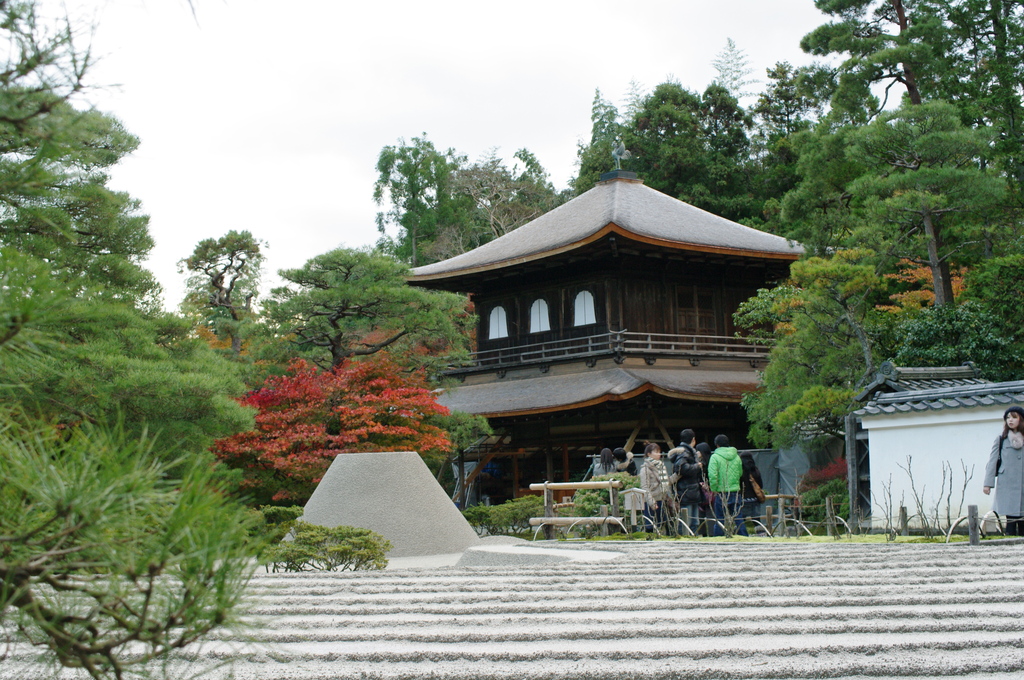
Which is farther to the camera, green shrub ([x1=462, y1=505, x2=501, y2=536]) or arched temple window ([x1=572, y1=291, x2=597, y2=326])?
arched temple window ([x1=572, y1=291, x2=597, y2=326])

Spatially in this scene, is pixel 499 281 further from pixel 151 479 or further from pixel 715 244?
pixel 151 479

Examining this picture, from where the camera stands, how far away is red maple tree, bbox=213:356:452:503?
52.5 feet

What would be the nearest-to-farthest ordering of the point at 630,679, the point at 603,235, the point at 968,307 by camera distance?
the point at 630,679 < the point at 968,307 < the point at 603,235

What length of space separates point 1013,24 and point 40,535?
24.2 m

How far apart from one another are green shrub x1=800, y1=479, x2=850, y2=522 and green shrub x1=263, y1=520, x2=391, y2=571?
870cm

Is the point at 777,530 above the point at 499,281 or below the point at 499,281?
below

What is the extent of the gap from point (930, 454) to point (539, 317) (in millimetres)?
13107

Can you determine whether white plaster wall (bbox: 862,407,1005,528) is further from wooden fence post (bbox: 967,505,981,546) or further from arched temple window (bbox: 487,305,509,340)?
arched temple window (bbox: 487,305,509,340)

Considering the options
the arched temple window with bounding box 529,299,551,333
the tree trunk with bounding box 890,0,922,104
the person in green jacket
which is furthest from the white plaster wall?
the arched temple window with bounding box 529,299,551,333

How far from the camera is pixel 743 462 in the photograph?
41.1 feet

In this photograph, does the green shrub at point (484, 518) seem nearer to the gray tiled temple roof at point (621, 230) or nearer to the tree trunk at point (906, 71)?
the gray tiled temple roof at point (621, 230)

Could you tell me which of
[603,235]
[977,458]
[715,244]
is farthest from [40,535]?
[715,244]

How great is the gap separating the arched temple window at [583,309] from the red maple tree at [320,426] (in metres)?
6.65

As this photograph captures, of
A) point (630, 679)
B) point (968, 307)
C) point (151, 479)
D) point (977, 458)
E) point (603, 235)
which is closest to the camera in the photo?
point (151, 479)
